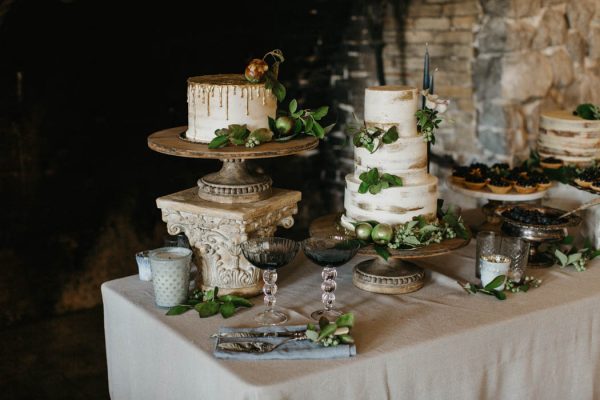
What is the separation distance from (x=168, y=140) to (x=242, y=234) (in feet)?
1.08

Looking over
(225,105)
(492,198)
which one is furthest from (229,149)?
(492,198)

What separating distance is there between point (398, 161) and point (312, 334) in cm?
57

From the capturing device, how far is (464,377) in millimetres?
1804

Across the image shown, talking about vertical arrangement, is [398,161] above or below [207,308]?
above

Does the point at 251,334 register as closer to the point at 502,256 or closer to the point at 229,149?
the point at 229,149

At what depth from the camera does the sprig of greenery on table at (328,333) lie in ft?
5.45

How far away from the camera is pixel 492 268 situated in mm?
2020

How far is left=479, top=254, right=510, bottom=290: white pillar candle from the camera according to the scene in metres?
2.01

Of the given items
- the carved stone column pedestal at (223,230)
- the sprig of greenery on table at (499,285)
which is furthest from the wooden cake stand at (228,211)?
the sprig of greenery on table at (499,285)

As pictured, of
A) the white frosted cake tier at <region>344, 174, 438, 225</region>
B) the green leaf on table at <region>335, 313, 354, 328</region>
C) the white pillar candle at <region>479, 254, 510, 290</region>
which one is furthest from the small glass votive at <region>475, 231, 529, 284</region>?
the green leaf on table at <region>335, 313, 354, 328</region>

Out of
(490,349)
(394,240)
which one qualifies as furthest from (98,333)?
(490,349)

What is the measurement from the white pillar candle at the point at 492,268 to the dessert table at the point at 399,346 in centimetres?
7

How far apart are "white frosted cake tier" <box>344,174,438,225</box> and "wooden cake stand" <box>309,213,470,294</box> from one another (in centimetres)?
8

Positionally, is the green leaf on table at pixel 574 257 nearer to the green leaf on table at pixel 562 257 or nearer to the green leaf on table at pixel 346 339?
the green leaf on table at pixel 562 257
